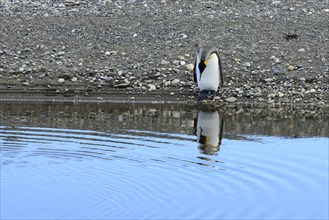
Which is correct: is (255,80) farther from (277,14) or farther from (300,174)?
(300,174)

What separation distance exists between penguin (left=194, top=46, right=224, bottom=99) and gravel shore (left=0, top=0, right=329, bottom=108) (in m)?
0.24

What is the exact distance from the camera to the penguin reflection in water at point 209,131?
1191 centimetres

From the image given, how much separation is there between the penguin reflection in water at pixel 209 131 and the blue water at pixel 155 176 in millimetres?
117

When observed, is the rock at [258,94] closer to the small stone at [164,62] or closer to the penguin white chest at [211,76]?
the penguin white chest at [211,76]

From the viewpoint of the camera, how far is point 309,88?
16.4m

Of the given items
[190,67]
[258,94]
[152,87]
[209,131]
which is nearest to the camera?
[209,131]

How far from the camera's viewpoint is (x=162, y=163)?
424 inches

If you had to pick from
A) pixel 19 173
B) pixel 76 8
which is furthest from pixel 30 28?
pixel 19 173

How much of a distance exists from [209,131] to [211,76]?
2881 mm

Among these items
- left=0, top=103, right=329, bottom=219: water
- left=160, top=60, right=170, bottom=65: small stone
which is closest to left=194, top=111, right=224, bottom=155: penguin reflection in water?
left=0, top=103, right=329, bottom=219: water

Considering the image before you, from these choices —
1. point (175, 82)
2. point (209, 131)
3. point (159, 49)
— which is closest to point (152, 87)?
point (175, 82)

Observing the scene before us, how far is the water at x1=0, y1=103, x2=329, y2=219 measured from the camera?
8.85 meters

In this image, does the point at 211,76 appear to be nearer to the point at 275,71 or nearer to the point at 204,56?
the point at 204,56

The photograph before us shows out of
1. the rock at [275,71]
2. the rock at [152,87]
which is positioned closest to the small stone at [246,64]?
the rock at [275,71]
